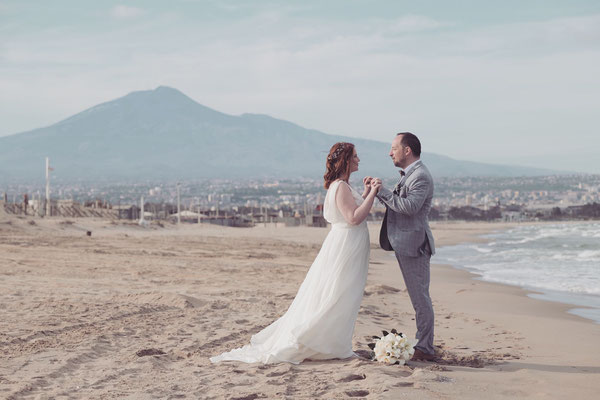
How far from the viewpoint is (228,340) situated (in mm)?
6477

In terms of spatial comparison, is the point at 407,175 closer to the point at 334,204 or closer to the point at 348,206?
the point at 348,206

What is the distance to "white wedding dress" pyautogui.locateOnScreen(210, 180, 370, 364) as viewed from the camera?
545cm

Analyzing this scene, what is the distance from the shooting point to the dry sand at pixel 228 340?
4.65 m

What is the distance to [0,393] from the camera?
4480mm

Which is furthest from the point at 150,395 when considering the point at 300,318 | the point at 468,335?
the point at 468,335

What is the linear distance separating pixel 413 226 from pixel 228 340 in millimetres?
2208

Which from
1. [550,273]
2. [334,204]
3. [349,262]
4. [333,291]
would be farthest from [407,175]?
[550,273]

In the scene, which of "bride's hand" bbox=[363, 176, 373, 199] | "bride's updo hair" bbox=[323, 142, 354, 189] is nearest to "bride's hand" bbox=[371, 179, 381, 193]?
"bride's hand" bbox=[363, 176, 373, 199]

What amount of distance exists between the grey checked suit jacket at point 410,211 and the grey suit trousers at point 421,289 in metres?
0.07

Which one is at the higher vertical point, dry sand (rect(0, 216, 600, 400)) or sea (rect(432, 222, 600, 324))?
dry sand (rect(0, 216, 600, 400))

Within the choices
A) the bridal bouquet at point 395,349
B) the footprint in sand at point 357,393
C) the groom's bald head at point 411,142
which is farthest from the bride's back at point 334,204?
the footprint in sand at point 357,393

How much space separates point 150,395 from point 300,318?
4.93 feet

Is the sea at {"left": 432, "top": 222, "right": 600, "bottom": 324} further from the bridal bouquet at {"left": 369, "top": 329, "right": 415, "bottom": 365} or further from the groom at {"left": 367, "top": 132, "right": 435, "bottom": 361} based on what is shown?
the bridal bouquet at {"left": 369, "top": 329, "right": 415, "bottom": 365}

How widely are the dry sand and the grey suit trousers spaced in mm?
228
